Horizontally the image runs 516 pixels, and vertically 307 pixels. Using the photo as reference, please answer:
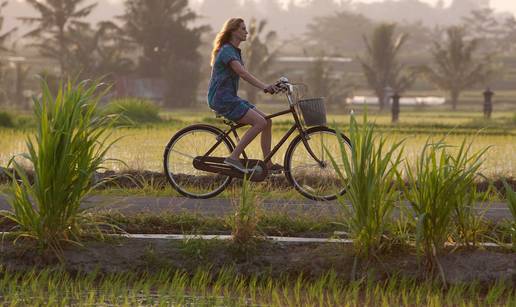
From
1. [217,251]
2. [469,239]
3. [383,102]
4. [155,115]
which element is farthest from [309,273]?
[383,102]

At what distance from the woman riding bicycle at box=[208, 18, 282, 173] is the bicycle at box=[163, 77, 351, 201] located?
0.20 metres

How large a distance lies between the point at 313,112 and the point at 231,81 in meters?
0.78

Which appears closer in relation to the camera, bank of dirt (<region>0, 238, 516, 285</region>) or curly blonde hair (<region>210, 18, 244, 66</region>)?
bank of dirt (<region>0, 238, 516, 285</region>)

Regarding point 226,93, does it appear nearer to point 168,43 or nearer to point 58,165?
point 58,165

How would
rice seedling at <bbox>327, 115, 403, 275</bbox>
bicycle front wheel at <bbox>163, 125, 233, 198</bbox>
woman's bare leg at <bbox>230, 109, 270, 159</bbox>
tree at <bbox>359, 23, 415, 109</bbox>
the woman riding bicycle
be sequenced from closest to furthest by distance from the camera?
rice seedling at <bbox>327, 115, 403, 275</bbox>
the woman riding bicycle
woman's bare leg at <bbox>230, 109, 270, 159</bbox>
bicycle front wheel at <bbox>163, 125, 233, 198</bbox>
tree at <bbox>359, 23, 415, 109</bbox>

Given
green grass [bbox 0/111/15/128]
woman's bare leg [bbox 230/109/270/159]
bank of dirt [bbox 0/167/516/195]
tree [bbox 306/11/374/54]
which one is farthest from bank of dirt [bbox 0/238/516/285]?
tree [bbox 306/11/374/54]

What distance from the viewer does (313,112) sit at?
30.6 feet

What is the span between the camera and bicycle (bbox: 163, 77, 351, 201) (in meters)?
9.42

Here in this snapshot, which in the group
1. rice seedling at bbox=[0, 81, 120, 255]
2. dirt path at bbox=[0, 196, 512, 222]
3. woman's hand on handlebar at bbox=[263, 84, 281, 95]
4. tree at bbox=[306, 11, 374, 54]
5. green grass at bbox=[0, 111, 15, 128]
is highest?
tree at bbox=[306, 11, 374, 54]

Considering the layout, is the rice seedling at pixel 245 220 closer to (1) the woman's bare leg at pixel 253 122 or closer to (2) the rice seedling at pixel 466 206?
(2) the rice seedling at pixel 466 206

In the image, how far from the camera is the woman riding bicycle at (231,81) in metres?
9.22

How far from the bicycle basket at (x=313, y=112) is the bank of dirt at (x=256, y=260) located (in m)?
2.69

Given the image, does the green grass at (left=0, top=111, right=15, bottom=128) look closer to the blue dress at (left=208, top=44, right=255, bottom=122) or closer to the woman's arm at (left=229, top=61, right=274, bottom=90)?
the blue dress at (left=208, top=44, right=255, bottom=122)

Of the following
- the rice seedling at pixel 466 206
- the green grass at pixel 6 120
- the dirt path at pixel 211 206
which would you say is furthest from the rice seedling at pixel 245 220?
the green grass at pixel 6 120
